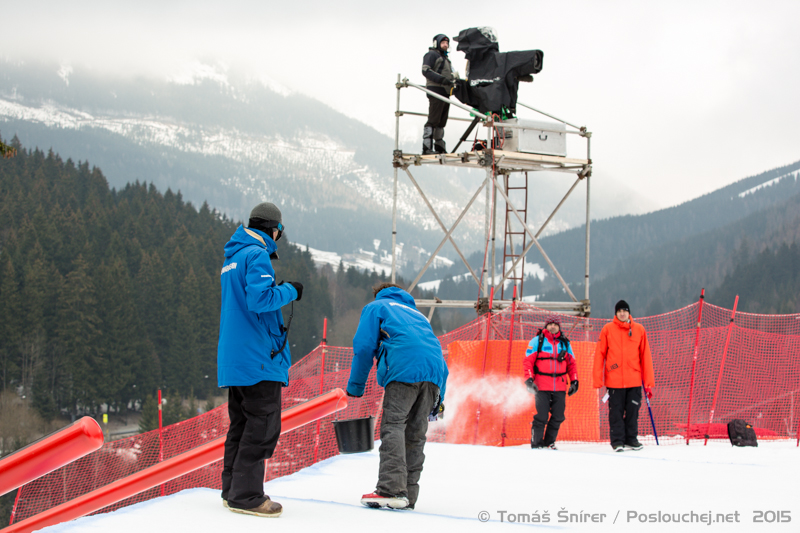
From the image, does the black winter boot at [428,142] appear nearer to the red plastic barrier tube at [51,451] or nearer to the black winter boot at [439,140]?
the black winter boot at [439,140]

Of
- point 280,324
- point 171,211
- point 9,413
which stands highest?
point 171,211

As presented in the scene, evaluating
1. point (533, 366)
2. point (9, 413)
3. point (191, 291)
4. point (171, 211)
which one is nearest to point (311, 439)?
point (533, 366)

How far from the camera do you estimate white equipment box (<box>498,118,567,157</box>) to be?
12.9 m

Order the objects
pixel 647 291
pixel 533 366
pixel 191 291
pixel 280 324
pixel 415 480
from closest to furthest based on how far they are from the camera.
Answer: pixel 280 324, pixel 415 480, pixel 533 366, pixel 191 291, pixel 647 291

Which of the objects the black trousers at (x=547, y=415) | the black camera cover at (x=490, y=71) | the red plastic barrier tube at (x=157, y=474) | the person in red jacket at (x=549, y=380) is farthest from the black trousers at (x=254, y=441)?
the black camera cover at (x=490, y=71)

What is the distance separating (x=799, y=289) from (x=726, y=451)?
12978 cm

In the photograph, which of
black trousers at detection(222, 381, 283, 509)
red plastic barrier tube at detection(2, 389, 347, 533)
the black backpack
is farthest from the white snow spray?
black trousers at detection(222, 381, 283, 509)

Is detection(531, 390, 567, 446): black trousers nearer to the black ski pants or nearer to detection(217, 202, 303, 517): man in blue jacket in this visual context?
the black ski pants

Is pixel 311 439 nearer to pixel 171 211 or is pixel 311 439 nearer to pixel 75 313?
pixel 75 313

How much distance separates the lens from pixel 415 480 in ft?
16.9

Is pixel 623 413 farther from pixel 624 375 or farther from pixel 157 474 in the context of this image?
pixel 157 474

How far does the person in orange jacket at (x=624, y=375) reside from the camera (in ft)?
29.8

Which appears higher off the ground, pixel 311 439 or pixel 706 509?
pixel 706 509

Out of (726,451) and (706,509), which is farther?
(726,451)
